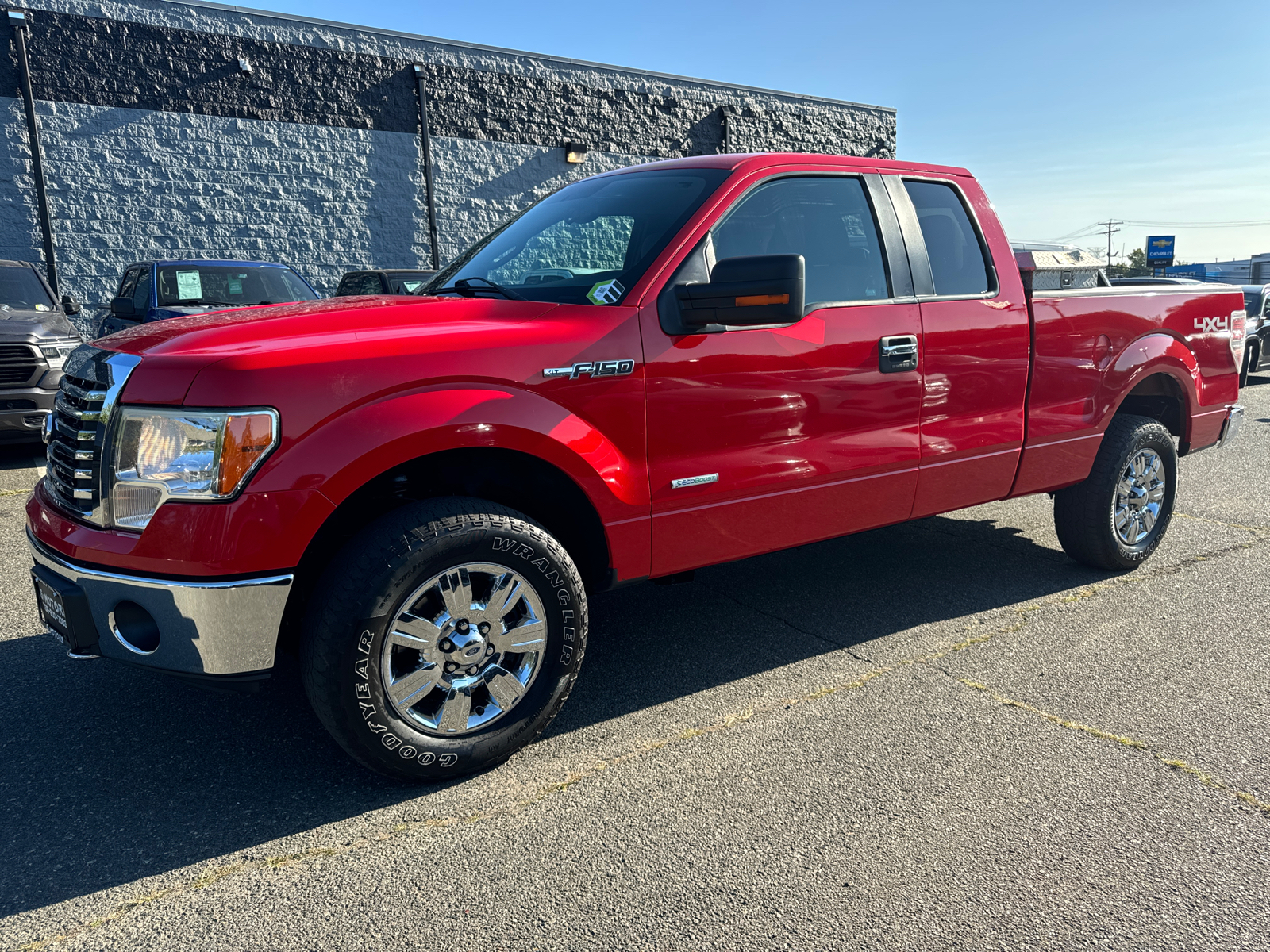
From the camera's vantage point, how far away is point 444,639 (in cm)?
283

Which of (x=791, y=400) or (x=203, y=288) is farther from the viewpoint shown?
(x=203, y=288)

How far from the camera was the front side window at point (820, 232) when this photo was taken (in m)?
3.53

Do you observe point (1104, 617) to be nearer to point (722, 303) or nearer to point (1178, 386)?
point (1178, 386)

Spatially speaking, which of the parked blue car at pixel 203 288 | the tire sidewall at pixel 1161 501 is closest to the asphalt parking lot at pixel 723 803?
the tire sidewall at pixel 1161 501

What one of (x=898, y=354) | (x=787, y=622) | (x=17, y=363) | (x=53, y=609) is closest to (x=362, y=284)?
(x=17, y=363)

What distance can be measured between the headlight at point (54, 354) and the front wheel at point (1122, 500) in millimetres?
8077

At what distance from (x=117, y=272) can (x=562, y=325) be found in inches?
600

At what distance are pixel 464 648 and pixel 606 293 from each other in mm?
1290

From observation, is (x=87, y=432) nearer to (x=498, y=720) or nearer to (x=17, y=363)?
(x=498, y=720)

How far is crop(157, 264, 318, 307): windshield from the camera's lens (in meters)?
9.62

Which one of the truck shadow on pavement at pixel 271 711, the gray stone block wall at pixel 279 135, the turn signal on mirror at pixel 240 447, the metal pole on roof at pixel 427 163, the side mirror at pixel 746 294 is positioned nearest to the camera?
the turn signal on mirror at pixel 240 447

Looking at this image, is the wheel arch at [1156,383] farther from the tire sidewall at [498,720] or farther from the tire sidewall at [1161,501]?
the tire sidewall at [498,720]

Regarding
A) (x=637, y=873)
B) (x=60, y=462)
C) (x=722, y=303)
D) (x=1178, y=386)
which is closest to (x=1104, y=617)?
(x=1178, y=386)

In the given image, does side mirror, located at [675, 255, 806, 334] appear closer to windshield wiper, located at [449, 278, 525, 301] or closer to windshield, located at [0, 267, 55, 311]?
windshield wiper, located at [449, 278, 525, 301]
